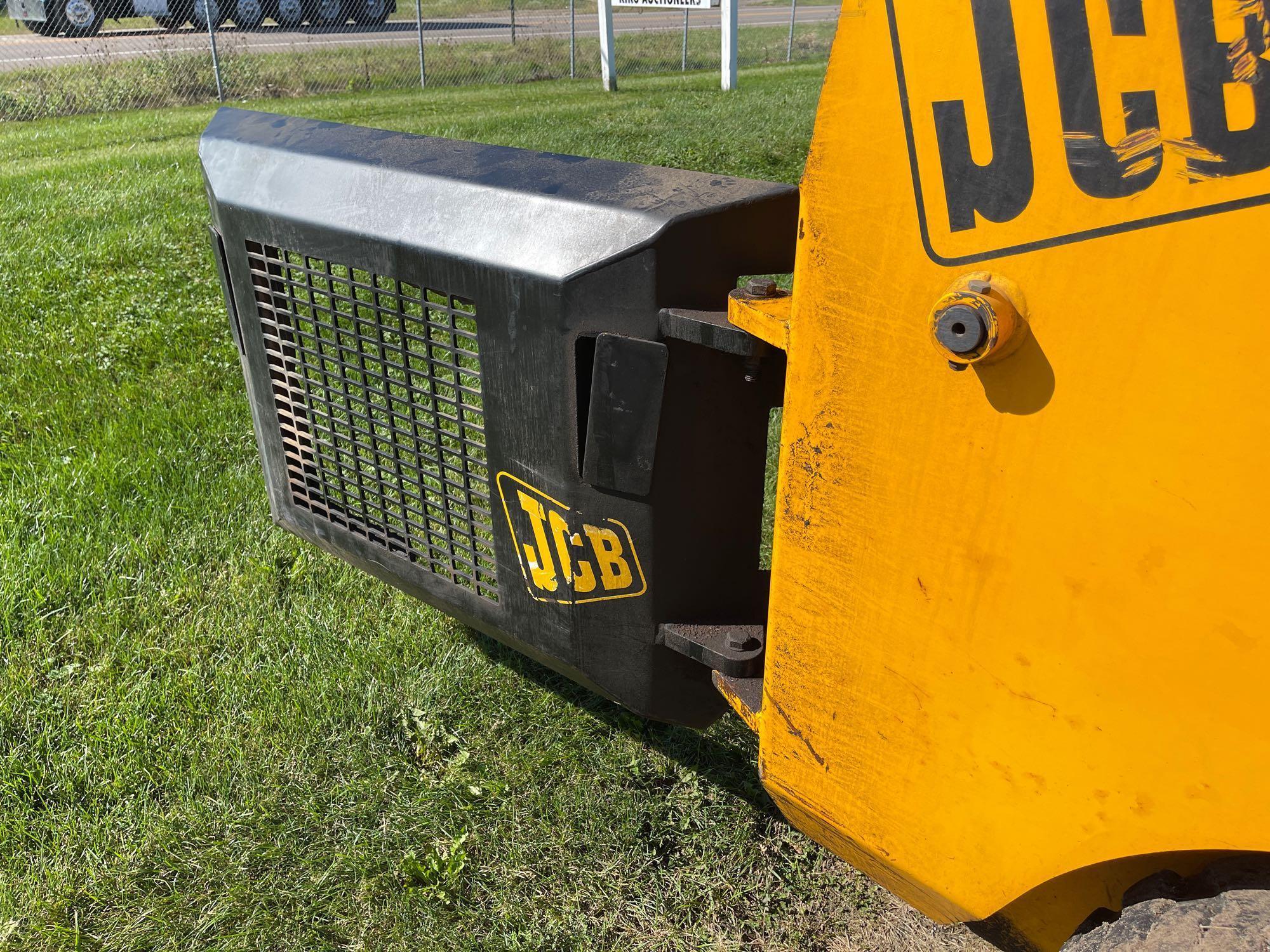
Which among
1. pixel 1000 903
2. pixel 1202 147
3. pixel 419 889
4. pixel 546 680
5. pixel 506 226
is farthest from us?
pixel 546 680

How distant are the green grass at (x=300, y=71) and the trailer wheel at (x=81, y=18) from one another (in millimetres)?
3461

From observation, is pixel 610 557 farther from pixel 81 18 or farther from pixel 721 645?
pixel 81 18

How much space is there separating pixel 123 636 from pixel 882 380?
2509 mm

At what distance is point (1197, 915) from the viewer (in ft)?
3.90

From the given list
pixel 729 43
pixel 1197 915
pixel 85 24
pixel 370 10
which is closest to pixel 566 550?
pixel 1197 915

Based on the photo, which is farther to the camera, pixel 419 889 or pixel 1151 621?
pixel 419 889

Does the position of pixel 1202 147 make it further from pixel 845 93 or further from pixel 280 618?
pixel 280 618

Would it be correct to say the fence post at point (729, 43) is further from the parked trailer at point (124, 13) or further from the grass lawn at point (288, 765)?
the grass lawn at point (288, 765)

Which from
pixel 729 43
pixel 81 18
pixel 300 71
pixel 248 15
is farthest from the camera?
pixel 248 15

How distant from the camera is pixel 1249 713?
1.03 metres

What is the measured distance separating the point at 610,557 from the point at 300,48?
2004 cm

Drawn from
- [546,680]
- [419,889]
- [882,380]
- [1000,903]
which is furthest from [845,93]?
[546,680]

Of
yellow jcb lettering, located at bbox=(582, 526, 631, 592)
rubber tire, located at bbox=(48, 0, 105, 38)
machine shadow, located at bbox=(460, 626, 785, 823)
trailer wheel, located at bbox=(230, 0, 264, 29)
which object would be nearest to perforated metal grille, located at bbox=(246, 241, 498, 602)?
yellow jcb lettering, located at bbox=(582, 526, 631, 592)

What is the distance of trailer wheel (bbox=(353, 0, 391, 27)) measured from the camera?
82.9 ft
